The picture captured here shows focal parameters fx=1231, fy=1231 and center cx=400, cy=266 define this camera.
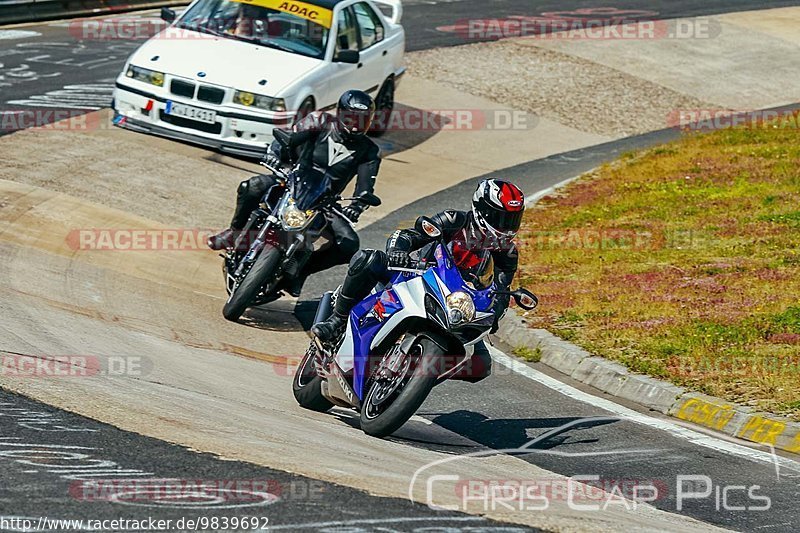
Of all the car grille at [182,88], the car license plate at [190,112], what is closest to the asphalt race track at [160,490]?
the car license plate at [190,112]

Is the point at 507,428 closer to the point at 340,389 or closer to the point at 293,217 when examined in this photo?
the point at 340,389

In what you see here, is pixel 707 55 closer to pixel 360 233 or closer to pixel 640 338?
pixel 360 233

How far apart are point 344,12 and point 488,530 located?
496 inches

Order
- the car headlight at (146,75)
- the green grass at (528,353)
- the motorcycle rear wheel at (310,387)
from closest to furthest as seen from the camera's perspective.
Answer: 1. the motorcycle rear wheel at (310,387)
2. the green grass at (528,353)
3. the car headlight at (146,75)

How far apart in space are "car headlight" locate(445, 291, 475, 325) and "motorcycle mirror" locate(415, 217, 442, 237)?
449 mm

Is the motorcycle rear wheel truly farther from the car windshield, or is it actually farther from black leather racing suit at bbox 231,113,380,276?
the car windshield

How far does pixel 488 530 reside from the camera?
5.37m

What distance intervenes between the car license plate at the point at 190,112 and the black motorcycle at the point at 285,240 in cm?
471

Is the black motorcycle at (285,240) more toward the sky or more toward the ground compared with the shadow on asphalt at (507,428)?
more toward the sky

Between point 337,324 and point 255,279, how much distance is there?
7.46 feet

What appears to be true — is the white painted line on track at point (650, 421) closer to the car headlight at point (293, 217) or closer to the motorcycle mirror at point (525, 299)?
the motorcycle mirror at point (525, 299)

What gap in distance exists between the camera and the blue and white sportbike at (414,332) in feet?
23.5

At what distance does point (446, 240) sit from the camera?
7562 mm
